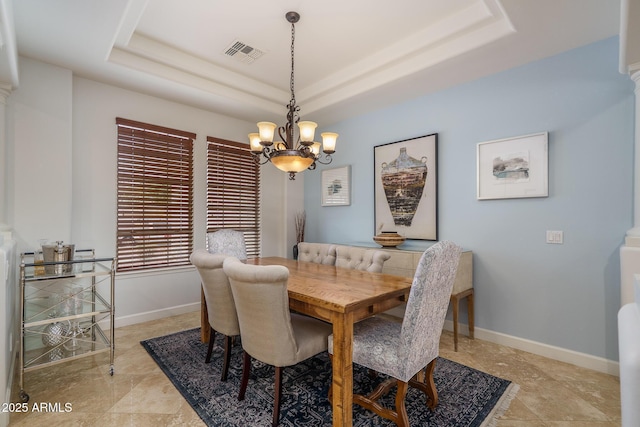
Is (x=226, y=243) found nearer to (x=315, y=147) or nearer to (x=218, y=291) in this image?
(x=218, y=291)

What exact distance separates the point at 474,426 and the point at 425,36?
3.03 m

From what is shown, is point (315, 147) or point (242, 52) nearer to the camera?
point (315, 147)

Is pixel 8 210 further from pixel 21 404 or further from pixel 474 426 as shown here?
pixel 474 426

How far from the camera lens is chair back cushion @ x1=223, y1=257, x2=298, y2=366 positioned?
1.67 metres

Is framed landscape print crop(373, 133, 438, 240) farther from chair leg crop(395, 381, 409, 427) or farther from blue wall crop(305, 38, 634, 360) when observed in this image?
chair leg crop(395, 381, 409, 427)

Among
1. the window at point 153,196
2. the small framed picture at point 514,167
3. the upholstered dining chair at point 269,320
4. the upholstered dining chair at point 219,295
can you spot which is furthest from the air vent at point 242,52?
the small framed picture at point 514,167

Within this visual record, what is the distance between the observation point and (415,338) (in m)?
1.63

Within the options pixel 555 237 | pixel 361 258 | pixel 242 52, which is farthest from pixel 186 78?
pixel 555 237

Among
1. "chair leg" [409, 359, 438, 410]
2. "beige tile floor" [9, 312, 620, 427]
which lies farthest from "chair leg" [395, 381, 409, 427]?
"beige tile floor" [9, 312, 620, 427]

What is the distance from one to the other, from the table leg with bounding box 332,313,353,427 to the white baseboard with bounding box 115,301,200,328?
2882 millimetres

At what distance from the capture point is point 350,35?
9.46ft

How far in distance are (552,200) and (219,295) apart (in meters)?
2.90

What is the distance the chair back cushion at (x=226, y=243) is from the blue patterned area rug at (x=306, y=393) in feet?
3.47

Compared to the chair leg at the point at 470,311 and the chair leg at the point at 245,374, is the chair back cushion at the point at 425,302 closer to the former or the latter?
the chair leg at the point at 245,374
